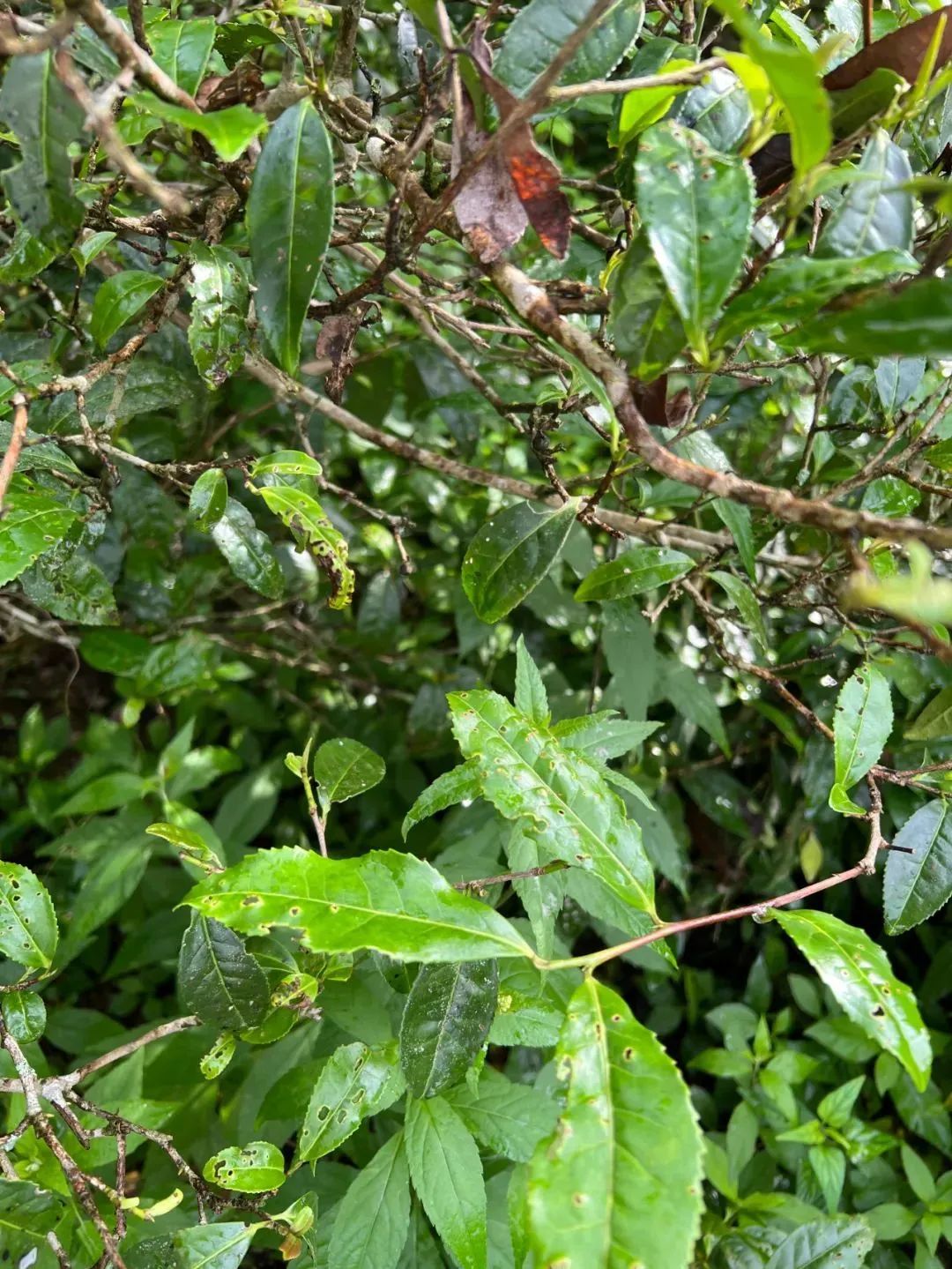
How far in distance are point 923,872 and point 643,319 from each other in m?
0.83

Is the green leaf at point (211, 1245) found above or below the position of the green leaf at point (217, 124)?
below

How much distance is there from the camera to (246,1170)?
0.94m

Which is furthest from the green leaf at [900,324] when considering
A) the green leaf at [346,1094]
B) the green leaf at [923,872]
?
the green leaf at [346,1094]

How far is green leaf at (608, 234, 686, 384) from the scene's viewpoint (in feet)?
2.51

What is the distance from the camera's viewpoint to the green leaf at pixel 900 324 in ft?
1.83

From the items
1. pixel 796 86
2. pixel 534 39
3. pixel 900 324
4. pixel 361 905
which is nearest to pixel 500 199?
pixel 534 39

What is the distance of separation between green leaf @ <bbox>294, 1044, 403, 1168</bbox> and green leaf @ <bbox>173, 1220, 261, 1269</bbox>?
0.08 meters

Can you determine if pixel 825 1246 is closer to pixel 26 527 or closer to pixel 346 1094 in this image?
pixel 346 1094

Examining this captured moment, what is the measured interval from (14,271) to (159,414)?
957 mm

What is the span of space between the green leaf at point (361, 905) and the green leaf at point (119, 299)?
2.28 ft

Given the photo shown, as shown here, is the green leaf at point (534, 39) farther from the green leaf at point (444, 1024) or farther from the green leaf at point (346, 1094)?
the green leaf at point (346, 1094)

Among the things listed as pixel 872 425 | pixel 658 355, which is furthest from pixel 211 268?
pixel 872 425

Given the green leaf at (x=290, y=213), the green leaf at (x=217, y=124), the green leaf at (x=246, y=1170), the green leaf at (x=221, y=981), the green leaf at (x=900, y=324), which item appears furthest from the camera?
the green leaf at (x=221, y=981)

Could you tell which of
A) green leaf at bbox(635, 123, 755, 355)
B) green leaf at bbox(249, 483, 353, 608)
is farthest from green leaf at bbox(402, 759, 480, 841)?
green leaf at bbox(635, 123, 755, 355)
